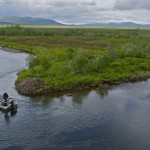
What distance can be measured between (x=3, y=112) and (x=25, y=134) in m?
9.60

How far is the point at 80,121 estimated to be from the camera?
40.4 meters

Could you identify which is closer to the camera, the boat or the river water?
the river water

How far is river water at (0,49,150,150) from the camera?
34375mm

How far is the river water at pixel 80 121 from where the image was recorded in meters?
34.4

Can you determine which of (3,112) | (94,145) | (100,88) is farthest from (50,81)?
(94,145)

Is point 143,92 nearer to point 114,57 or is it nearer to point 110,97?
point 110,97

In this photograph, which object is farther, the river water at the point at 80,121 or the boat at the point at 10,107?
the boat at the point at 10,107

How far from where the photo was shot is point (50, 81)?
5700cm

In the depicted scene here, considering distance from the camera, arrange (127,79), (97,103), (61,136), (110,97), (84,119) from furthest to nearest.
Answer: (127,79)
(110,97)
(97,103)
(84,119)
(61,136)

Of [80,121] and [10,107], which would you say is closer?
[80,121]

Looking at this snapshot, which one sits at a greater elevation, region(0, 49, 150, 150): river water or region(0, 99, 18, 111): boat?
region(0, 99, 18, 111): boat

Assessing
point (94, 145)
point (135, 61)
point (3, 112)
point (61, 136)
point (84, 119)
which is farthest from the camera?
point (135, 61)

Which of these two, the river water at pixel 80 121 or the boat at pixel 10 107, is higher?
the boat at pixel 10 107

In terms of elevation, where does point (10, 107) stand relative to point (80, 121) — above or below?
above
